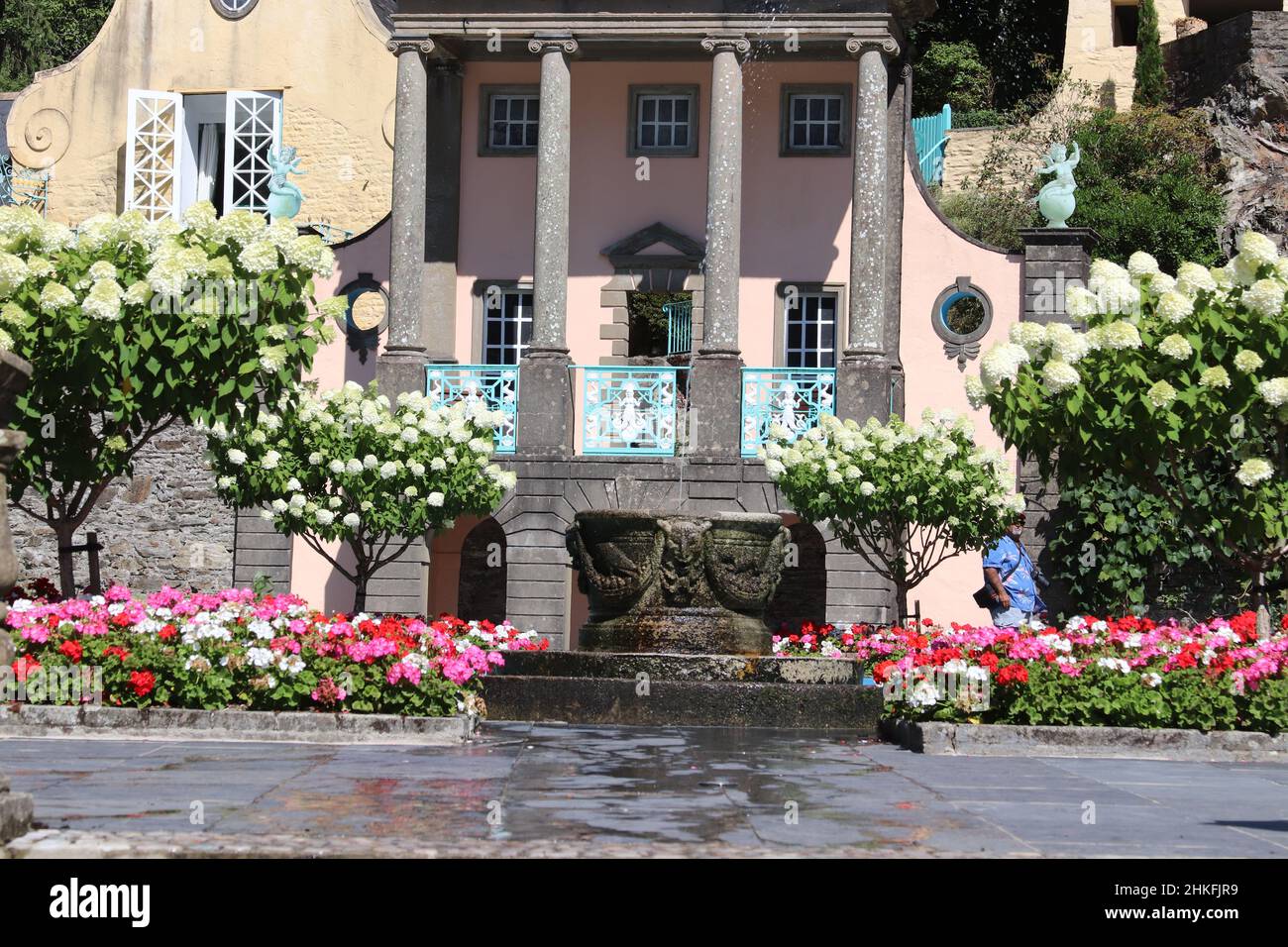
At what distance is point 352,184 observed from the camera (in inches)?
1420

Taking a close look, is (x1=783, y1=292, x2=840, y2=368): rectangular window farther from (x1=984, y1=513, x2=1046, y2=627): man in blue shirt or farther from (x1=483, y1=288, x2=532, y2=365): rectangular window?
(x1=984, y1=513, x2=1046, y2=627): man in blue shirt

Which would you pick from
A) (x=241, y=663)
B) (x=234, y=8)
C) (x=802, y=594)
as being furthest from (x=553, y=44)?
(x=241, y=663)

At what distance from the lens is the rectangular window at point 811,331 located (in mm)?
30234

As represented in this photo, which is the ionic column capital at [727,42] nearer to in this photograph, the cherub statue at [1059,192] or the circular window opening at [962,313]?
the cherub statue at [1059,192]

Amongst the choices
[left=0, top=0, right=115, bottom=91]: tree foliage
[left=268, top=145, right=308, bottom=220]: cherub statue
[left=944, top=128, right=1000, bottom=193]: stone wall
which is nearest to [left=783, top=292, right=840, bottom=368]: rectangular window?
[left=268, top=145, right=308, bottom=220]: cherub statue

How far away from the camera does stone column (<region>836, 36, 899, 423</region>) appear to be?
88.8 ft

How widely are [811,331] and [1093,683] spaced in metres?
16.0

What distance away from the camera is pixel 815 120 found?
99.8 ft

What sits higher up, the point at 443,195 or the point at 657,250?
the point at 443,195

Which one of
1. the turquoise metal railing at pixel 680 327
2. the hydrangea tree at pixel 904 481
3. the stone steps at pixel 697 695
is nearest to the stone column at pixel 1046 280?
the turquoise metal railing at pixel 680 327

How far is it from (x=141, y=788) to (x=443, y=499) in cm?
1209

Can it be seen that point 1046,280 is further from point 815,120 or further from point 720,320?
point 720,320

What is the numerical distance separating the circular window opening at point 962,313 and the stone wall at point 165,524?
1099cm
